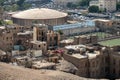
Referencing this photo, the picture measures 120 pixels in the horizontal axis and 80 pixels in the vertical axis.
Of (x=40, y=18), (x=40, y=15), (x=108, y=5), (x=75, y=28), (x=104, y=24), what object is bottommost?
(x=108, y=5)

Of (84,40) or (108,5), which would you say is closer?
(84,40)

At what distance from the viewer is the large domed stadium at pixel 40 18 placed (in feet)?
160

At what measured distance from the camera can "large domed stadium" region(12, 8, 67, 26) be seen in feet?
160

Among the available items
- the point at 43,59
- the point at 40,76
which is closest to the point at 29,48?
the point at 43,59

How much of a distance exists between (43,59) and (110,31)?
2300 cm

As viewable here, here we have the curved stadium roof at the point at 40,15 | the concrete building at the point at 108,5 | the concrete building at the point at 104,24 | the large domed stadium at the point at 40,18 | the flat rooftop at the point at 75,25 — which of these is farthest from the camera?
the concrete building at the point at 108,5

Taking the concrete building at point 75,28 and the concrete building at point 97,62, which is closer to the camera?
the concrete building at point 97,62

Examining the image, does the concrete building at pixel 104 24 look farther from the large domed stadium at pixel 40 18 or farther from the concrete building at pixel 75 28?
the large domed stadium at pixel 40 18

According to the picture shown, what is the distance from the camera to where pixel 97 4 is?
220 feet

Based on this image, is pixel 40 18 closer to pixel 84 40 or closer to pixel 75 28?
pixel 75 28

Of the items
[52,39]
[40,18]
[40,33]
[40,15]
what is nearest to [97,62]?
[52,39]

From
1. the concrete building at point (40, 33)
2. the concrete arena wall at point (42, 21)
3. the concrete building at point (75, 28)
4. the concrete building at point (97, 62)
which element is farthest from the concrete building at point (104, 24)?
the concrete building at point (97, 62)

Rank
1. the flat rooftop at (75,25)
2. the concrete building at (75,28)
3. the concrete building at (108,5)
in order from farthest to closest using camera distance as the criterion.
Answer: the concrete building at (108,5)
the flat rooftop at (75,25)
the concrete building at (75,28)

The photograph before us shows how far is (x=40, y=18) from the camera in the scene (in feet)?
161
